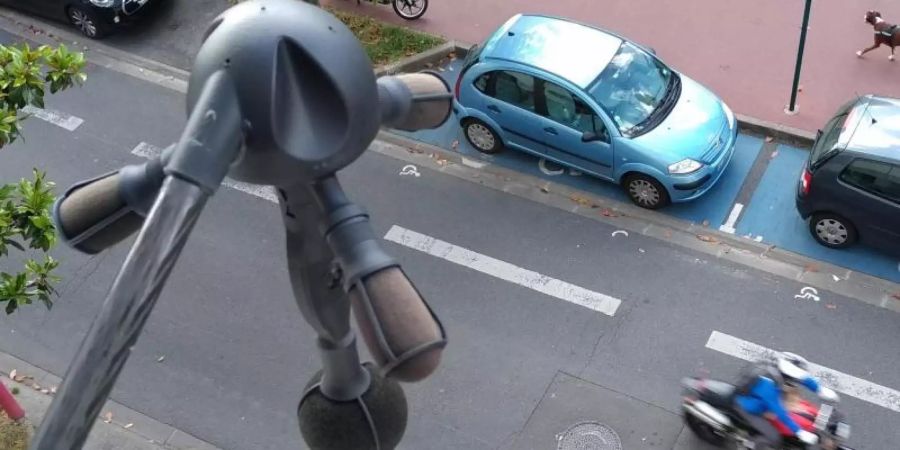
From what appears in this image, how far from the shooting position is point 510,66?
11953 mm

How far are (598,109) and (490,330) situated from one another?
3095mm

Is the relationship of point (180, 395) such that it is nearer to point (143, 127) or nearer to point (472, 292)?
point (472, 292)

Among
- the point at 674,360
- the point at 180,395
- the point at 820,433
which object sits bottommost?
the point at 180,395

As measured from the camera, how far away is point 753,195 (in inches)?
472

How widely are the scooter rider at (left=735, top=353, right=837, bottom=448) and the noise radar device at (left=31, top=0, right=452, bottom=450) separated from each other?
539 cm

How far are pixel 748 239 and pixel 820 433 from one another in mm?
3626

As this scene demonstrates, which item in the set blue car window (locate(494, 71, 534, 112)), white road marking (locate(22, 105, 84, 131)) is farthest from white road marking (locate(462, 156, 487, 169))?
white road marking (locate(22, 105, 84, 131))

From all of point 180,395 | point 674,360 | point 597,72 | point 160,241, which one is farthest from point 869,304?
point 160,241

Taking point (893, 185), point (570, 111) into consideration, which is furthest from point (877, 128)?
point (570, 111)

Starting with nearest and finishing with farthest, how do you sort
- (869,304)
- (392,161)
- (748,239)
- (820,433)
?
Answer: (820,433) < (869,304) < (748,239) < (392,161)

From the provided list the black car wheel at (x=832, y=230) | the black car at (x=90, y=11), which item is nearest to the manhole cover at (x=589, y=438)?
the black car wheel at (x=832, y=230)

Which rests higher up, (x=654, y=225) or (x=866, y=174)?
(x=866, y=174)

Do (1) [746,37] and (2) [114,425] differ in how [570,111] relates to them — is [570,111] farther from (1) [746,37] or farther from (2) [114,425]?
(2) [114,425]

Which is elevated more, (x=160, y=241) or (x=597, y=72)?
(x=160, y=241)
